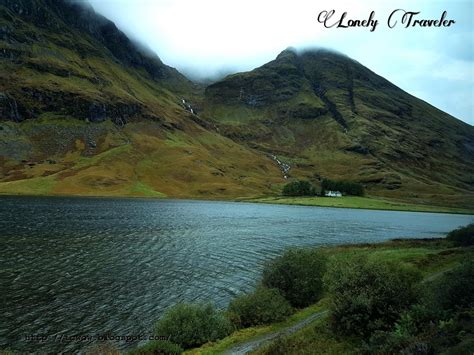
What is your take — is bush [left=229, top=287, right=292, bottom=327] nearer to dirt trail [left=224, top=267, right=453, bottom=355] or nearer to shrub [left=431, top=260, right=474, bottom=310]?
dirt trail [left=224, top=267, right=453, bottom=355]

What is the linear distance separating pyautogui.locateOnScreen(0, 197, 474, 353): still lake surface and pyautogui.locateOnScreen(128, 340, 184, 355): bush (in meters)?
5.48

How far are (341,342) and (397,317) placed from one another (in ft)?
11.9

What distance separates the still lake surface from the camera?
31531mm

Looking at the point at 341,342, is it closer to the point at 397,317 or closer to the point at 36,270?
the point at 397,317

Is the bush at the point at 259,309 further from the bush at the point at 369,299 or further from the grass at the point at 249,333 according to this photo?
the bush at the point at 369,299

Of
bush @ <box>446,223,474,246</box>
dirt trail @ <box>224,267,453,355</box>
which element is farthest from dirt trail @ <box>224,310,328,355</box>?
bush @ <box>446,223,474,246</box>

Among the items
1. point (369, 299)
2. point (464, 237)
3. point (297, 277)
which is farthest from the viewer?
point (464, 237)

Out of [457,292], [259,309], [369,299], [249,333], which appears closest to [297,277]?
[259,309]

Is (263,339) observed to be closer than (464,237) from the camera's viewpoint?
Yes

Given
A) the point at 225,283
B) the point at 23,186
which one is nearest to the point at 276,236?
the point at 225,283

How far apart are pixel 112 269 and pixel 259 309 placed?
26.8m

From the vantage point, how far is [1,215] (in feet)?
317

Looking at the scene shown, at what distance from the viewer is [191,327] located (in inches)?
1038

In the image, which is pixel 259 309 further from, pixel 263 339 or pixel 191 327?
pixel 191 327
